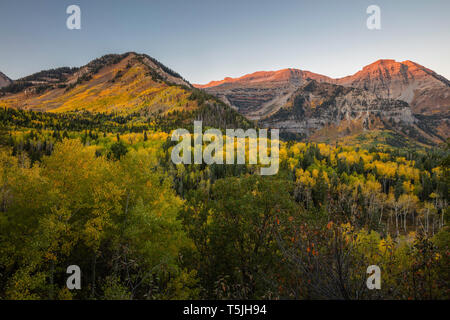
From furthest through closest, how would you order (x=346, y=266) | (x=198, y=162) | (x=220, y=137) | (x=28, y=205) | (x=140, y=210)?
1. (x=220, y=137)
2. (x=198, y=162)
3. (x=140, y=210)
4. (x=28, y=205)
5. (x=346, y=266)

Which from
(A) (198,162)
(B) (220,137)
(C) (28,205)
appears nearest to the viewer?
(C) (28,205)

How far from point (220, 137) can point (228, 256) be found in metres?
151


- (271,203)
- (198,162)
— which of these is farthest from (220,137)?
(271,203)

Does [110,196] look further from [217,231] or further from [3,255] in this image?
[217,231]

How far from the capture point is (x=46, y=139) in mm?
124938

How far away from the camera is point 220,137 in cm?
16550

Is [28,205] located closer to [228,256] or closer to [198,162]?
[228,256]

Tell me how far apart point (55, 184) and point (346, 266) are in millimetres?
19105

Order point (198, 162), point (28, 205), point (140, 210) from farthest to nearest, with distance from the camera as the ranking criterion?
point (198, 162) → point (140, 210) → point (28, 205)
